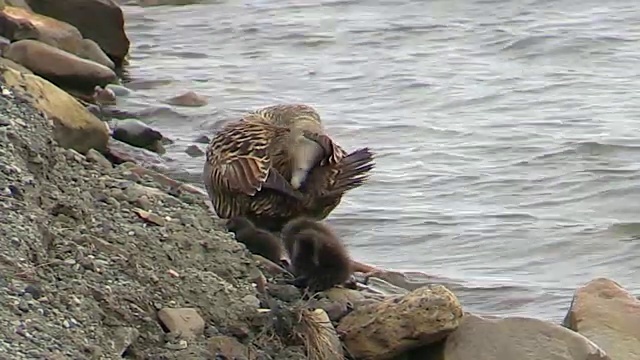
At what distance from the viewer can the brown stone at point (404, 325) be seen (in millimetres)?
5465

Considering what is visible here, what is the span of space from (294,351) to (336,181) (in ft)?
6.38

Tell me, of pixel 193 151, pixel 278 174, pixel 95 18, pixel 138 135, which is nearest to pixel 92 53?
pixel 95 18

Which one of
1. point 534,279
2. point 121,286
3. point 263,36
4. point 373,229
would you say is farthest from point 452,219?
point 263,36

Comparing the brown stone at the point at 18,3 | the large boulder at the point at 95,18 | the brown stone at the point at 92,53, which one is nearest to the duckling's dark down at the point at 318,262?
the brown stone at the point at 92,53

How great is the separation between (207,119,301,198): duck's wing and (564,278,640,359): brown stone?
1.50m

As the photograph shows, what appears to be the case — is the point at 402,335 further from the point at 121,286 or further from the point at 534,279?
the point at 534,279

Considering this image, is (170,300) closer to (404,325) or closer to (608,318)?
(404,325)

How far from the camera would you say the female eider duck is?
6922 mm

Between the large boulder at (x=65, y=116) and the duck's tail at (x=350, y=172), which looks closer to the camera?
the duck's tail at (x=350, y=172)

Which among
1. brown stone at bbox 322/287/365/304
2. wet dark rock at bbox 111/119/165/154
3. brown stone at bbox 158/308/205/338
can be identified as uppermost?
brown stone at bbox 158/308/205/338

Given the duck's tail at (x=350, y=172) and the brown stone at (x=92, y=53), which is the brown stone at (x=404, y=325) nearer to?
the duck's tail at (x=350, y=172)

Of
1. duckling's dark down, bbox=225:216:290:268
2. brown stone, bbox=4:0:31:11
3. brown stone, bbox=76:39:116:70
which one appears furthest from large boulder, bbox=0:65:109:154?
brown stone, bbox=4:0:31:11

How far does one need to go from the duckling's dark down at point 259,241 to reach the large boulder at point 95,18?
604cm

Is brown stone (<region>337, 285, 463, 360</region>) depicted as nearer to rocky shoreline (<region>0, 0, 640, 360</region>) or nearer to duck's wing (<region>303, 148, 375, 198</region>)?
rocky shoreline (<region>0, 0, 640, 360</region>)
